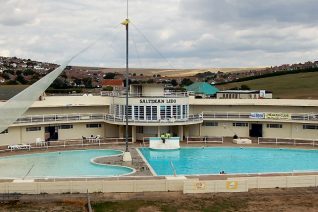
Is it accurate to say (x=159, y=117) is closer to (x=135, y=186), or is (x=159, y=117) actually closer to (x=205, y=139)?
(x=205, y=139)

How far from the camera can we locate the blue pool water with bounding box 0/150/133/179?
3173 cm

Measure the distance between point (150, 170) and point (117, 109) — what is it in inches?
672

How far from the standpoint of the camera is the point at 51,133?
4806 cm

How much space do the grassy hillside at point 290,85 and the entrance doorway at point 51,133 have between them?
5994 centimetres

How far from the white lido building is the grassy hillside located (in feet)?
157

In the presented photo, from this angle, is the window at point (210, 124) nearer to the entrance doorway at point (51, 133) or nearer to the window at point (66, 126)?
the window at point (66, 126)

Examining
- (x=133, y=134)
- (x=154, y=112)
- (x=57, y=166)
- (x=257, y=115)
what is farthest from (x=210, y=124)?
(x=57, y=166)

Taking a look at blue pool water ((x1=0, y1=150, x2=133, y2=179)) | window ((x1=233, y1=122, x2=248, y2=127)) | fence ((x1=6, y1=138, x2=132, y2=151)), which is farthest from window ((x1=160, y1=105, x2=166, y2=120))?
window ((x1=233, y1=122, x2=248, y2=127))

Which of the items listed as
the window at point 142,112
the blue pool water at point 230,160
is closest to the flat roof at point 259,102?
the window at point 142,112

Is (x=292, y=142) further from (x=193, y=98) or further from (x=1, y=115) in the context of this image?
(x=1, y=115)

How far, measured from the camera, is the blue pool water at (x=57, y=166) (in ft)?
104

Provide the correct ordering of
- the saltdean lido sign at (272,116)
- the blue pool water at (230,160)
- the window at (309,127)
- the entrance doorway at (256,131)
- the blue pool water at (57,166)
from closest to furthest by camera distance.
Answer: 1. the blue pool water at (57,166)
2. the blue pool water at (230,160)
3. the window at (309,127)
4. the saltdean lido sign at (272,116)
5. the entrance doorway at (256,131)

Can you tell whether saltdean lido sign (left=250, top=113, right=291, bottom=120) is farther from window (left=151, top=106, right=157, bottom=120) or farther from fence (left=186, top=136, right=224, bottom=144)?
window (left=151, top=106, right=157, bottom=120)

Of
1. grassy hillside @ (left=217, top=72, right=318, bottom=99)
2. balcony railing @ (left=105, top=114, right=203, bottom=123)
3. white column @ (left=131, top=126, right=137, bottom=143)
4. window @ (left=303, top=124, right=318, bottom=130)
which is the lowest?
white column @ (left=131, top=126, right=137, bottom=143)
